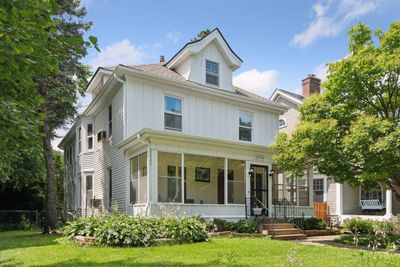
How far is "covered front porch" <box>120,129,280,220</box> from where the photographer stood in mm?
12977

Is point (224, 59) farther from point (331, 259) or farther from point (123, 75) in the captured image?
point (331, 259)

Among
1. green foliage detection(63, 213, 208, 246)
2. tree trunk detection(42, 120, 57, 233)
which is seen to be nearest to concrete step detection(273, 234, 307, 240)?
green foliage detection(63, 213, 208, 246)

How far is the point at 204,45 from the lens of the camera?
17.7m

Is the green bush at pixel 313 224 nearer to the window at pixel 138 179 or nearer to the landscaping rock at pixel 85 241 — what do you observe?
the window at pixel 138 179

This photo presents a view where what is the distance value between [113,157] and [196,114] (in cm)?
425

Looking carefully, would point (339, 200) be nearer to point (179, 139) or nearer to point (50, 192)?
point (179, 139)

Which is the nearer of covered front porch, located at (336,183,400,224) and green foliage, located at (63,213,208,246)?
green foliage, located at (63,213,208,246)

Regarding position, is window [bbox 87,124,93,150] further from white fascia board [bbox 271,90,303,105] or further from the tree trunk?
white fascia board [bbox 271,90,303,105]

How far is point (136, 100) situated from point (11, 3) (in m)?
9.64

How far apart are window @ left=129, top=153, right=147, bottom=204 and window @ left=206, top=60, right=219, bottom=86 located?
5.74 metres

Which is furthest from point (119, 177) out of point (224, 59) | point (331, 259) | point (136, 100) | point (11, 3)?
point (11, 3)

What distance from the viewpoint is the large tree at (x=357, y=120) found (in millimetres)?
11234

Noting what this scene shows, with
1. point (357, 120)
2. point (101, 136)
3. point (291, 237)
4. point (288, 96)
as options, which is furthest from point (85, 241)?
point (288, 96)

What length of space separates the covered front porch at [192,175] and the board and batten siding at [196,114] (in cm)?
132
